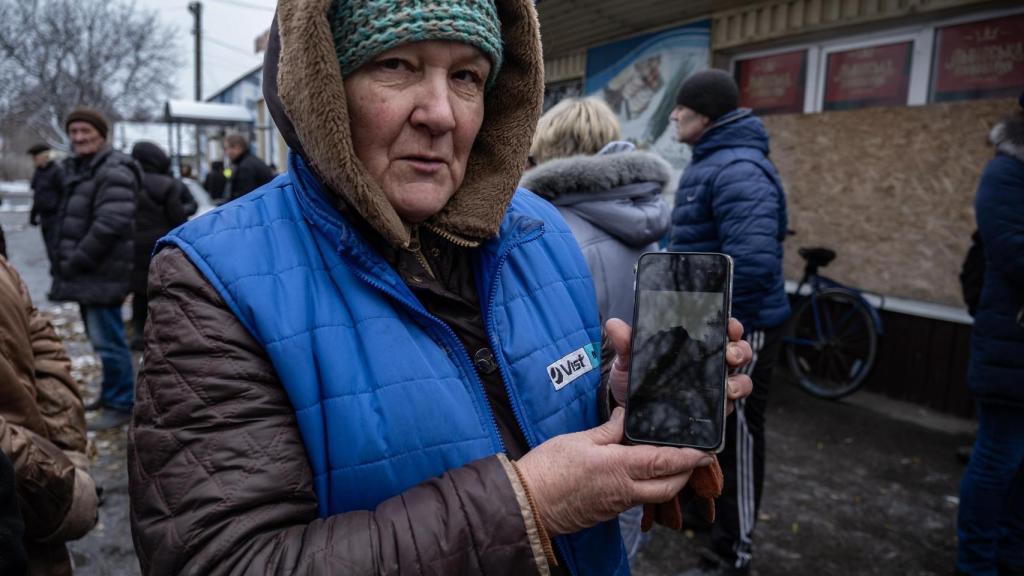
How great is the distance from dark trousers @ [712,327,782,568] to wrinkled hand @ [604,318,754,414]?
2005 mm

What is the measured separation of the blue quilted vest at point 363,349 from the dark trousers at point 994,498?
2.52 m

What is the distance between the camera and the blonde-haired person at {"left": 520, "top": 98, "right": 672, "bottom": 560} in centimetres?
250

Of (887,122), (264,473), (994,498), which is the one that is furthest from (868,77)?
(264,473)

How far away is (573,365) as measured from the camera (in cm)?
132

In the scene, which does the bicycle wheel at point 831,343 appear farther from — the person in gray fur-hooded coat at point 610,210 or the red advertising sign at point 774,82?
the person in gray fur-hooded coat at point 610,210

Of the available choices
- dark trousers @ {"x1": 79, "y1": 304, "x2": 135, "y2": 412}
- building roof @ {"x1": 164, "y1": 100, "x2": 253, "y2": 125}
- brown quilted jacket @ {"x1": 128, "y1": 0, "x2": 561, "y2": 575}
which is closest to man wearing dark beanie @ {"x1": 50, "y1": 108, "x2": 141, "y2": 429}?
dark trousers @ {"x1": 79, "y1": 304, "x2": 135, "y2": 412}

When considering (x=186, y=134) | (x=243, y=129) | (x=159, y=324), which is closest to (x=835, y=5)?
(x=159, y=324)

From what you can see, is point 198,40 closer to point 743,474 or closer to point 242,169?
point 242,169

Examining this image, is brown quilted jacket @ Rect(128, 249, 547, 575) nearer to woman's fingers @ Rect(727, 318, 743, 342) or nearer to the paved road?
woman's fingers @ Rect(727, 318, 743, 342)

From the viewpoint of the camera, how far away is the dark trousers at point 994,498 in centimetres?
286

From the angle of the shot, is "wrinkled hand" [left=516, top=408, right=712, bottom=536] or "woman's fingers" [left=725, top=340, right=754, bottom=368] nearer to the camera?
"wrinkled hand" [left=516, top=408, right=712, bottom=536]

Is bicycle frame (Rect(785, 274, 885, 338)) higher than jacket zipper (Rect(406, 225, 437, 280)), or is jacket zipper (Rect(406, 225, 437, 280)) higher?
jacket zipper (Rect(406, 225, 437, 280))

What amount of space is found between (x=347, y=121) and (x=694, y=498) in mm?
895

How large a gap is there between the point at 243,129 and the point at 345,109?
57.7 feet
